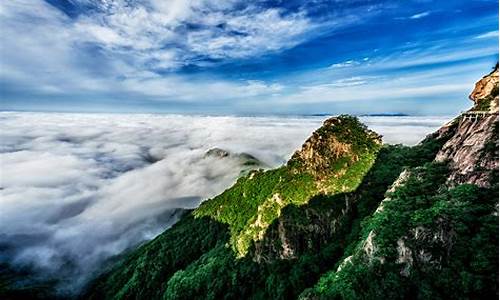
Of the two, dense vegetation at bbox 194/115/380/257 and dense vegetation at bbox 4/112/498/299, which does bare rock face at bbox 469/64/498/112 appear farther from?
dense vegetation at bbox 194/115/380/257

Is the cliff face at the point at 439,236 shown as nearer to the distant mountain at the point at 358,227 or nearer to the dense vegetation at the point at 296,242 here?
the distant mountain at the point at 358,227

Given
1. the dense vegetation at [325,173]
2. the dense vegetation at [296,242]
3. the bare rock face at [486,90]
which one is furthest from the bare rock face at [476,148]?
the dense vegetation at [325,173]

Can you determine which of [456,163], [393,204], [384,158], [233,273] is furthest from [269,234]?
[456,163]

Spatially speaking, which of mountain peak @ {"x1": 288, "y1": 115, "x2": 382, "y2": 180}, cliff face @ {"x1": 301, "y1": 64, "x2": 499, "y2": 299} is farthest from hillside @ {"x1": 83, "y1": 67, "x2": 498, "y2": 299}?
mountain peak @ {"x1": 288, "y1": 115, "x2": 382, "y2": 180}

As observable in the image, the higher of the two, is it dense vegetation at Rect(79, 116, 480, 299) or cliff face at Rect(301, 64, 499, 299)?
cliff face at Rect(301, 64, 499, 299)

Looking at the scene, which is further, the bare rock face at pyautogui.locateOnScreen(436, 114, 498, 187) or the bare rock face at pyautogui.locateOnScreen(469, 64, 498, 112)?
the bare rock face at pyautogui.locateOnScreen(469, 64, 498, 112)

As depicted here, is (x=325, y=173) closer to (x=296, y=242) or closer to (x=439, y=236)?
(x=296, y=242)

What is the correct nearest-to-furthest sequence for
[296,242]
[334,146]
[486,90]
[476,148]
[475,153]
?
[475,153]
[476,148]
[486,90]
[296,242]
[334,146]

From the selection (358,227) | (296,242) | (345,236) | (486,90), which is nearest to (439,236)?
(358,227)
